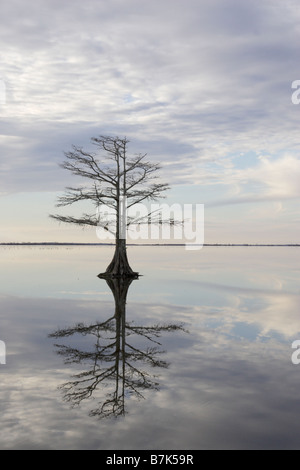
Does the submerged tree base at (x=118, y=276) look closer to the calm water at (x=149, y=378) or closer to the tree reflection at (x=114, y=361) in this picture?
the calm water at (x=149, y=378)

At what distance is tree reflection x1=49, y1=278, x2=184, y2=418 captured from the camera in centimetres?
912

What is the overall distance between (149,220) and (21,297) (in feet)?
54.8

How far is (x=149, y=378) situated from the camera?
1039cm

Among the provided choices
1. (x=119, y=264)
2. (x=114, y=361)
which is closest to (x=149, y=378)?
(x=114, y=361)

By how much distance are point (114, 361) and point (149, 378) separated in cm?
179

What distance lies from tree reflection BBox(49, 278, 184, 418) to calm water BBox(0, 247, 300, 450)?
3cm

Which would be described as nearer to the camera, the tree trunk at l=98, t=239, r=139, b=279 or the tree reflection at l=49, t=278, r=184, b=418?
the tree reflection at l=49, t=278, r=184, b=418

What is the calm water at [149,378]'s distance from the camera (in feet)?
24.0
